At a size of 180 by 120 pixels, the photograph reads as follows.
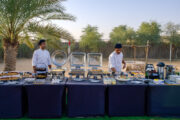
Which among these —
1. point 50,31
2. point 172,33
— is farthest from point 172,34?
point 50,31

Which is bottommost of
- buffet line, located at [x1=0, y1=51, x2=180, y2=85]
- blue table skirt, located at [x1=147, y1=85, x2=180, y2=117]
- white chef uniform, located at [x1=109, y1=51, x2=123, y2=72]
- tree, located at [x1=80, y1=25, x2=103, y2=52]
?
blue table skirt, located at [x1=147, y1=85, x2=180, y2=117]

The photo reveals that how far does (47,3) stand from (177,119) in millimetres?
5120

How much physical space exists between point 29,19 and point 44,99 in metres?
3.70

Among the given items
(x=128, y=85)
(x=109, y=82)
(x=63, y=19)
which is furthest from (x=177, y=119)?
(x=63, y=19)

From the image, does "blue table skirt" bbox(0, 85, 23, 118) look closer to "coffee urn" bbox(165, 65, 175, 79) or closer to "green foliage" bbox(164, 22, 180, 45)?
"coffee urn" bbox(165, 65, 175, 79)

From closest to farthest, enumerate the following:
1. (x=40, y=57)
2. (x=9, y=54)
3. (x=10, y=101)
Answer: (x=10, y=101) → (x=40, y=57) → (x=9, y=54)

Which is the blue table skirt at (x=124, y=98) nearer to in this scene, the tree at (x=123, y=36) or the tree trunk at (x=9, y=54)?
Answer: the tree trunk at (x=9, y=54)

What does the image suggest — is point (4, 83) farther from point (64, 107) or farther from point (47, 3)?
point (47, 3)

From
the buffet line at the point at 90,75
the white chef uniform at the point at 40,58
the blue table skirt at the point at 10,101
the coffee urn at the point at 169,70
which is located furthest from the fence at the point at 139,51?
A: the blue table skirt at the point at 10,101

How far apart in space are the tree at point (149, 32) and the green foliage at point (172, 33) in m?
1.27

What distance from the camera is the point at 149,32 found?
20.6 meters

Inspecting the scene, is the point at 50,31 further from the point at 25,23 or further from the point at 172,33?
the point at 172,33

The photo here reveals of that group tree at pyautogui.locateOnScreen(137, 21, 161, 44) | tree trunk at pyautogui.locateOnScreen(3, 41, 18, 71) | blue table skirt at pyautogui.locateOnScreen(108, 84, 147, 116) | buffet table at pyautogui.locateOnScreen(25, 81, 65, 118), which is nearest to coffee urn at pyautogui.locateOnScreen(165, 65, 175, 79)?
blue table skirt at pyautogui.locateOnScreen(108, 84, 147, 116)

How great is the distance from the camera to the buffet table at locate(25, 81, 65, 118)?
292 centimetres
